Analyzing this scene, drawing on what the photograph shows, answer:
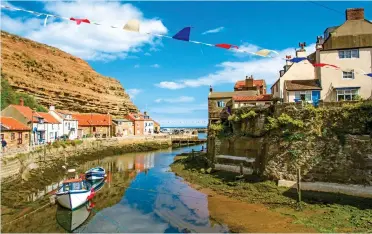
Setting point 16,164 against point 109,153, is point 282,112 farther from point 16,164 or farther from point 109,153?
point 109,153

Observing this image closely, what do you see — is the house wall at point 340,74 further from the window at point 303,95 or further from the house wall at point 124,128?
the house wall at point 124,128

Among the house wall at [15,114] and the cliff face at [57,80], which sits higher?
the cliff face at [57,80]

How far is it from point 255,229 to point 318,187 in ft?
26.5

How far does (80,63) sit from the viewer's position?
114 m

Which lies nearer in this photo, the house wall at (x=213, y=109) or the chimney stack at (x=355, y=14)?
the chimney stack at (x=355, y=14)

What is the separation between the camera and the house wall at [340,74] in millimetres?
26250

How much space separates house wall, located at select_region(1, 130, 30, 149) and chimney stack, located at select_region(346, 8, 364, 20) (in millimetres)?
37877

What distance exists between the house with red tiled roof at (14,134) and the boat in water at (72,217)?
1565cm

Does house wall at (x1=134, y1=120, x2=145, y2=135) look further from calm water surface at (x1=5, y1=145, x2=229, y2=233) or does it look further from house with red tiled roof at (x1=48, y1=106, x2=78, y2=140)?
calm water surface at (x1=5, y1=145, x2=229, y2=233)

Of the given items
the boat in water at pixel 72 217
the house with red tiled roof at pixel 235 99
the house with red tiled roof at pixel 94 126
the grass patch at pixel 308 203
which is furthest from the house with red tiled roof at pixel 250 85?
the boat in water at pixel 72 217

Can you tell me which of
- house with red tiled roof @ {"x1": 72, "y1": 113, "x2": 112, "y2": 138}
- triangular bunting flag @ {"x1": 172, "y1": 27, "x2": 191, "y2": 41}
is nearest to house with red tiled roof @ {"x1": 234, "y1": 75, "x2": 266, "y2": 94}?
house with red tiled roof @ {"x1": 72, "y1": 113, "x2": 112, "y2": 138}

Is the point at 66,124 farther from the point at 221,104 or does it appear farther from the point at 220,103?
the point at 221,104

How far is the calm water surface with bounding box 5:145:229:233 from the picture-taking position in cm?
1614

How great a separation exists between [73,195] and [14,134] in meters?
18.7
